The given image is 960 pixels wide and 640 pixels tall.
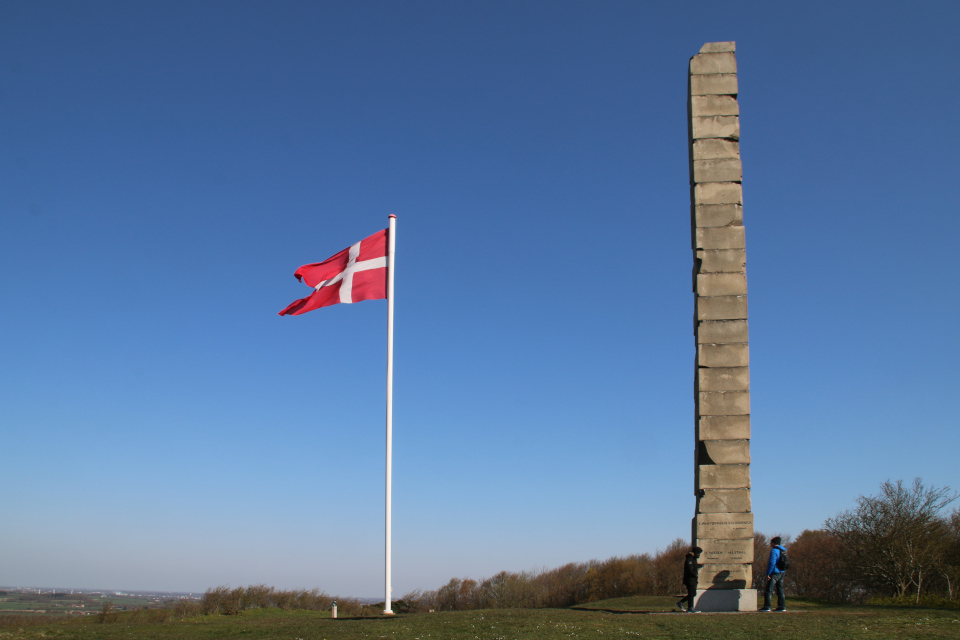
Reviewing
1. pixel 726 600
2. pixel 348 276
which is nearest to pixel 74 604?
pixel 348 276

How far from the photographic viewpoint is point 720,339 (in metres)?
15.6

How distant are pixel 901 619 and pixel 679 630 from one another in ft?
13.1

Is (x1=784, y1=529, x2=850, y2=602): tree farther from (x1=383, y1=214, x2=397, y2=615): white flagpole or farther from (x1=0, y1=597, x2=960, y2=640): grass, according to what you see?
(x1=383, y1=214, x2=397, y2=615): white flagpole

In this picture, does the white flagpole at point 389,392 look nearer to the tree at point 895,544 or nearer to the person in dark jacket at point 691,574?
the person in dark jacket at point 691,574

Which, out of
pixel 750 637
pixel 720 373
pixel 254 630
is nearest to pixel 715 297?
pixel 720 373

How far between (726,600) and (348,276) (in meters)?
10.6

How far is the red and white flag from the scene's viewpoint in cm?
1662

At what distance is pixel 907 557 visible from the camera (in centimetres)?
2575

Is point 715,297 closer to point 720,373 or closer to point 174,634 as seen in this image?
point 720,373

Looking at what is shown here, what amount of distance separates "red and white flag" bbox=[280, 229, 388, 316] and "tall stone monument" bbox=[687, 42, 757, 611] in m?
7.14

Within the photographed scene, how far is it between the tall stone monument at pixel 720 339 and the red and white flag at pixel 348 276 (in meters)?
7.14

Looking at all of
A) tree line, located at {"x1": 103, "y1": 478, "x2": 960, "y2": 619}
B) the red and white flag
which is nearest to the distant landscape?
tree line, located at {"x1": 103, "y1": 478, "x2": 960, "y2": 619}

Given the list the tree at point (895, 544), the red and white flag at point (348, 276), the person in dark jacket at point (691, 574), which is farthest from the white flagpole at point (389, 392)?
the tree at point (895, 544)

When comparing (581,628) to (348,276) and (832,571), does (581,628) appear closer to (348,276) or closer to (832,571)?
(348,276)
